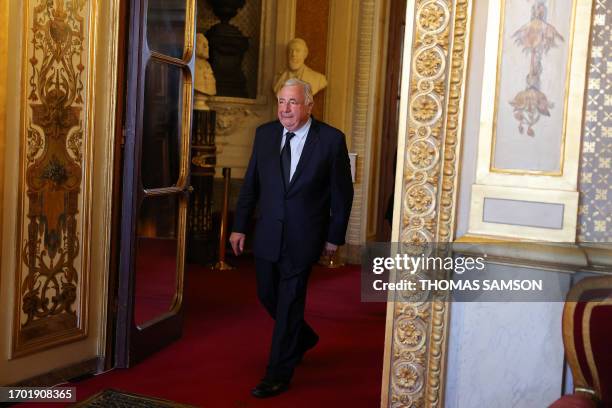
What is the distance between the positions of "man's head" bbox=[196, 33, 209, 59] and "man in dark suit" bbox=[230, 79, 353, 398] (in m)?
3.38

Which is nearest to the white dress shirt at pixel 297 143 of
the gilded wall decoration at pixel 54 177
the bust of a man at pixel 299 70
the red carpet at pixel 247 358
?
the gilded wall decoration at pixel 54 177

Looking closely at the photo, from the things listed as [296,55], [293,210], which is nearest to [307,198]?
[293,210]

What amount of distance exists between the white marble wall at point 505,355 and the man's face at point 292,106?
1.30 metres

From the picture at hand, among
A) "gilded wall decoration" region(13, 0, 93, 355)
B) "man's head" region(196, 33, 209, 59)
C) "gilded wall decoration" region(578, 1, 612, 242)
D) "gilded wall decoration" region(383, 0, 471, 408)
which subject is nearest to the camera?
"gilded wall decoration" region(578, 1, 612, 242)

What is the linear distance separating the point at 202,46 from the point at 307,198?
3662mm

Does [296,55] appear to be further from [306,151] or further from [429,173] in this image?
[429,173]

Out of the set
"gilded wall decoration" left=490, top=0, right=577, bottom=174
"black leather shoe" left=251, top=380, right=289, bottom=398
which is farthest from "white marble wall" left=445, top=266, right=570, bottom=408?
"black leather shoe" left=251, top=380, right=289, bottom=398

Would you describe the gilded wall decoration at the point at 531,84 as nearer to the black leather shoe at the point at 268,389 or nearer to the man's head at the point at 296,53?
the black leather shoe at the point at 268,389

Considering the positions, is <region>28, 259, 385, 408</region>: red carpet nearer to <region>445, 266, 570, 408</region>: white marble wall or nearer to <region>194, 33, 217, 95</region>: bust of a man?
<region>445, 266, 570, 408</region>: white marble wall

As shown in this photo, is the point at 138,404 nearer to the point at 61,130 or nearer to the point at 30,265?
the point at 30,265

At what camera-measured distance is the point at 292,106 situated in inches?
139

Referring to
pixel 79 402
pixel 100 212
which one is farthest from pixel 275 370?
pixel 100 212

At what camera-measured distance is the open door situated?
3775 mm

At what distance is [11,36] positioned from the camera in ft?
10.2
